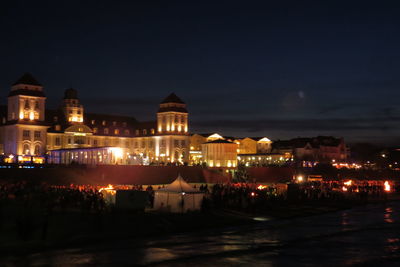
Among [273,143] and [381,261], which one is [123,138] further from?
[381,261]

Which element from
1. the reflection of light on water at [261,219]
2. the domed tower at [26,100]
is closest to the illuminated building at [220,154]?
the domed tower at [26,100]

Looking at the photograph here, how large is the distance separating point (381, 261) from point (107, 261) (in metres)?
11.6

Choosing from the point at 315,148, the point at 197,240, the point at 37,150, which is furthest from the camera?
the point at 315,148

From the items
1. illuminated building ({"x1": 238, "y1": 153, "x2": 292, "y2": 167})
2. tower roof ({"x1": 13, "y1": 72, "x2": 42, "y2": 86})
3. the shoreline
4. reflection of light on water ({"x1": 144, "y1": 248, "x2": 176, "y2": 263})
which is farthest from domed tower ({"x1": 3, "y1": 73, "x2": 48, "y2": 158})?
reflection of light on water ({"x1": 144, "y1": 248, "x2": 176, "y2": 263})

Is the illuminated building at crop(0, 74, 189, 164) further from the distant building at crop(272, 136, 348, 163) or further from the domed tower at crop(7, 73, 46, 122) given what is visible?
the distant building at crop(272, 136, 348, 163)

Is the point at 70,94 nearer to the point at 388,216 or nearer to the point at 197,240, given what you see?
the point at 388,216

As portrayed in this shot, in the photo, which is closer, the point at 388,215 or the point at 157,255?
the point at 157,255

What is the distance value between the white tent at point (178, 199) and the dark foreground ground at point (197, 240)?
36.3 inches

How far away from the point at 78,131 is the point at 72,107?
20.7 ft

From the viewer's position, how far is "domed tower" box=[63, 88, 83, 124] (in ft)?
333

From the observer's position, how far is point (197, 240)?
1105 inches

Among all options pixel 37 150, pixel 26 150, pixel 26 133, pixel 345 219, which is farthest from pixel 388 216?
pixel 26 133

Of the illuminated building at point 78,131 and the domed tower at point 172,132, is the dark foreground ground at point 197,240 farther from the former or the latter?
the domed tower at point 172,132

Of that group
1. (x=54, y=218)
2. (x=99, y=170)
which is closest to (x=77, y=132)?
Result: (x=99, y=170)
